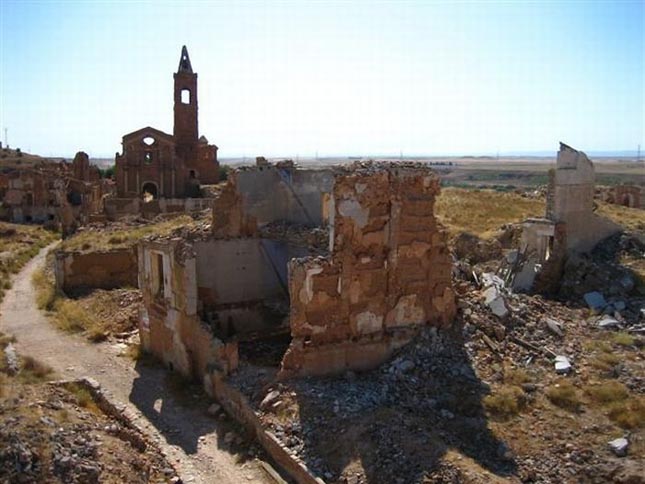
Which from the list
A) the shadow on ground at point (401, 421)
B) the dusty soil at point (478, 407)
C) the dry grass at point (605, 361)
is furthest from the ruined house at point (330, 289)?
the dry grass at point (605, 361)

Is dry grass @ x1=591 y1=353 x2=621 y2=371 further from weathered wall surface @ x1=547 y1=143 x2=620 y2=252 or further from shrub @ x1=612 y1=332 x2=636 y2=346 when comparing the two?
weathered wall surface @ x1=547 y1=143 x2=620 y2=252

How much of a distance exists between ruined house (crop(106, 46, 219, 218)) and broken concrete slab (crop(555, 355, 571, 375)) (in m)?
30.1

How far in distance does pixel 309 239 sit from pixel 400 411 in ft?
19.8

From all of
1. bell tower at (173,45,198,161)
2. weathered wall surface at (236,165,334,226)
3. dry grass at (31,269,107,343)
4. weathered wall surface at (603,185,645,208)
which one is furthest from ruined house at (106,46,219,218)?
weathered wall surface at (603,185,645,208)

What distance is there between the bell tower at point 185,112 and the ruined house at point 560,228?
98.5ft

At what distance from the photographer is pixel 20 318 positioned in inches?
682

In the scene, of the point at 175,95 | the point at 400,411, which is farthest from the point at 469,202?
the point at 400,411

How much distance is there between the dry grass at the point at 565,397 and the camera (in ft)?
33.7

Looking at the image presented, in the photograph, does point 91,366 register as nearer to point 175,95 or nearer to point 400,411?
point 400,411

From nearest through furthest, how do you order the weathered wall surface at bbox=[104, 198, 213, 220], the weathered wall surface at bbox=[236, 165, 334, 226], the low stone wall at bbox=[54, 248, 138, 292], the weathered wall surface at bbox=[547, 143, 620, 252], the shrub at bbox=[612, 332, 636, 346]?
1. the shrub at bbox=[612, 332, 636, 346]
2. the weathered wall surface at bbox=[236, 165, 334, 226]
3. the weathered wall surface at bbox=[547, 143, 620, 252]
4. the low stone wall at bbox=[54, 248, 138, 292]
5. the weathered wall surface at bbox=[104, 198, 213, 220]

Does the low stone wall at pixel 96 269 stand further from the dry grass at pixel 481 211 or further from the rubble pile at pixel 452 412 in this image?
the dry grass at pixel 481 211

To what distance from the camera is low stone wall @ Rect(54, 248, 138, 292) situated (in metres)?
19.8

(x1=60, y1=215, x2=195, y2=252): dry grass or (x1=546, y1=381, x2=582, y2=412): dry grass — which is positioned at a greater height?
(x1=60, y1=215, x2=195, y2=252): dry grass

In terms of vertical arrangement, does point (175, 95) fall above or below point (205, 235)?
above
